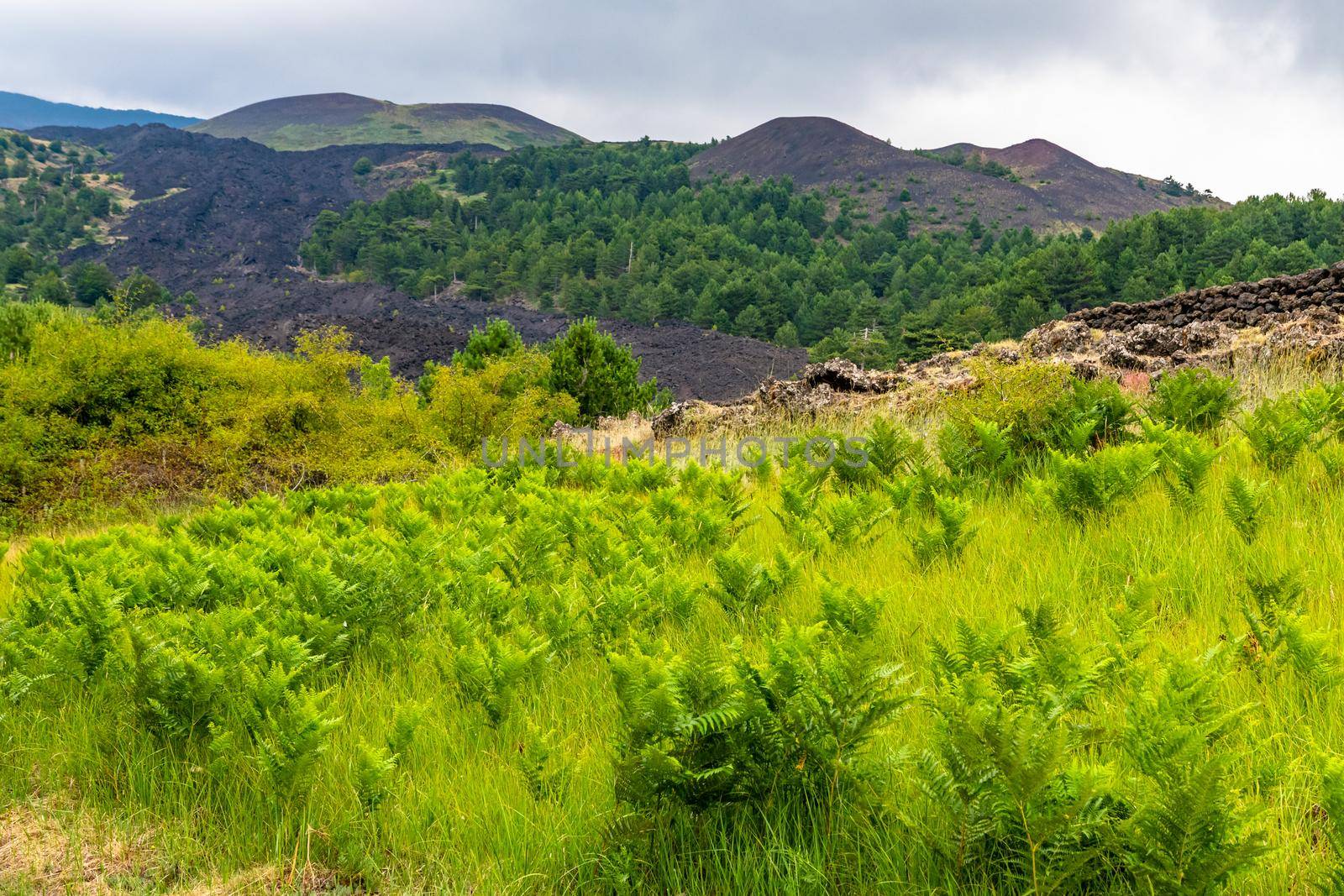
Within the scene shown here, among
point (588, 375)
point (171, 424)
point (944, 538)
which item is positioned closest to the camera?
point (944, 538)

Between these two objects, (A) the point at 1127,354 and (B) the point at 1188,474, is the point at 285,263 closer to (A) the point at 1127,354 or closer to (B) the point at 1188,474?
(A) the point at 1127,354

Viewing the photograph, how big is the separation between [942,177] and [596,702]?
6240 inches

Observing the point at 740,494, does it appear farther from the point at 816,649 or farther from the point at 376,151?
the point at 376,151

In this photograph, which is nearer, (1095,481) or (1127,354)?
(1095,481)

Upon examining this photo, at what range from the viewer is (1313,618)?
2.62 metres

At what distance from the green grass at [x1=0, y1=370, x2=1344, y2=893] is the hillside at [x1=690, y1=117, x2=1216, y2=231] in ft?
401

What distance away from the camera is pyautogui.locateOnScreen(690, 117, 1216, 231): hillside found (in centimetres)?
13312

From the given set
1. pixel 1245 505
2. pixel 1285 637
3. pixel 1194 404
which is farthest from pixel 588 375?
pixel 1285 637

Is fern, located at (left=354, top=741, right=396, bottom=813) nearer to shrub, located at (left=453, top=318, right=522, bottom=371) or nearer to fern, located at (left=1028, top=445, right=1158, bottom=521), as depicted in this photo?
fern, located at (left=1028, top=445, right=1158, bottom=521)

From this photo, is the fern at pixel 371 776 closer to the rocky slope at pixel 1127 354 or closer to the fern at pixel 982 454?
the fern at pixel 982 454

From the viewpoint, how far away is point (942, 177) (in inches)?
5679

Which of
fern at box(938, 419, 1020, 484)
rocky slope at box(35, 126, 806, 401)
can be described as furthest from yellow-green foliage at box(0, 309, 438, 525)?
fern at box(938, 419, 1020, 484)

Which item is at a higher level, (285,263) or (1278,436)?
(285,263)

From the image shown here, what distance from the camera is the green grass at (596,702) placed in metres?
1.80
